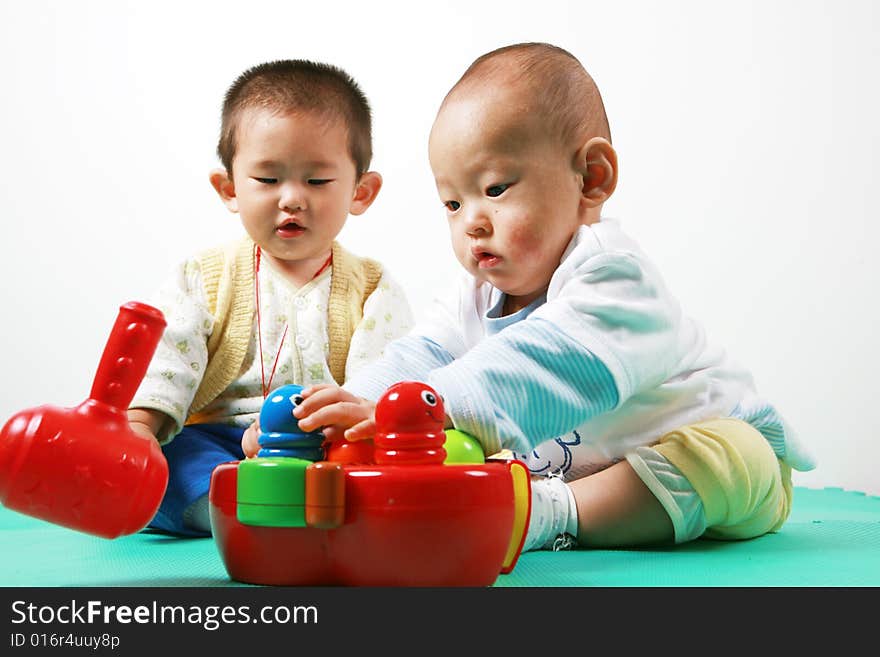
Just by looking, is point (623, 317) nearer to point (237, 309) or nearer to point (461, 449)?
point (461, 449)

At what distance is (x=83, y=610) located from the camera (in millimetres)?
574

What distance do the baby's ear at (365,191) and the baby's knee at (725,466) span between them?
1.77 feet

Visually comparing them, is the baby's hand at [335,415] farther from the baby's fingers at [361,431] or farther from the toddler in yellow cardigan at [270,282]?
the toddler in yellow cardigan at [270,282]

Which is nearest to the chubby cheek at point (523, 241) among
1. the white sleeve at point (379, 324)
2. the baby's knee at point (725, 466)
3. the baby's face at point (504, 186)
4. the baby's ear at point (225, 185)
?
the baby's face at point (504, 186)

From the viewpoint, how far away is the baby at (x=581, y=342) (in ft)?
2.79

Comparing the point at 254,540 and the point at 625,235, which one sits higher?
the point at 625,235

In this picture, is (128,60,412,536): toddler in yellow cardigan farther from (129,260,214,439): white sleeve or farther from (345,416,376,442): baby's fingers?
(345,416,376,442): baby's fingers

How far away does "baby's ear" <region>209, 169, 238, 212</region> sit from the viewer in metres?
1.28

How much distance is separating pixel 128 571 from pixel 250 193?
0.54m

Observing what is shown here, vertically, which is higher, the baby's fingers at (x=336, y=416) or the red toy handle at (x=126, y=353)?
the red toy handle at (x=126, y=353)

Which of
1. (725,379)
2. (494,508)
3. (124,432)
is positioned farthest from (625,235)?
(124,432)

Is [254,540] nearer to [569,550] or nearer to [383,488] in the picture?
[383,488]

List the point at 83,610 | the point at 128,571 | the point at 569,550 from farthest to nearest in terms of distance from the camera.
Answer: the point at 569,550 → the point at 128,571 → the point at 83,610

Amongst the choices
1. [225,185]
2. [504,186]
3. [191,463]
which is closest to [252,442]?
[191,463]
